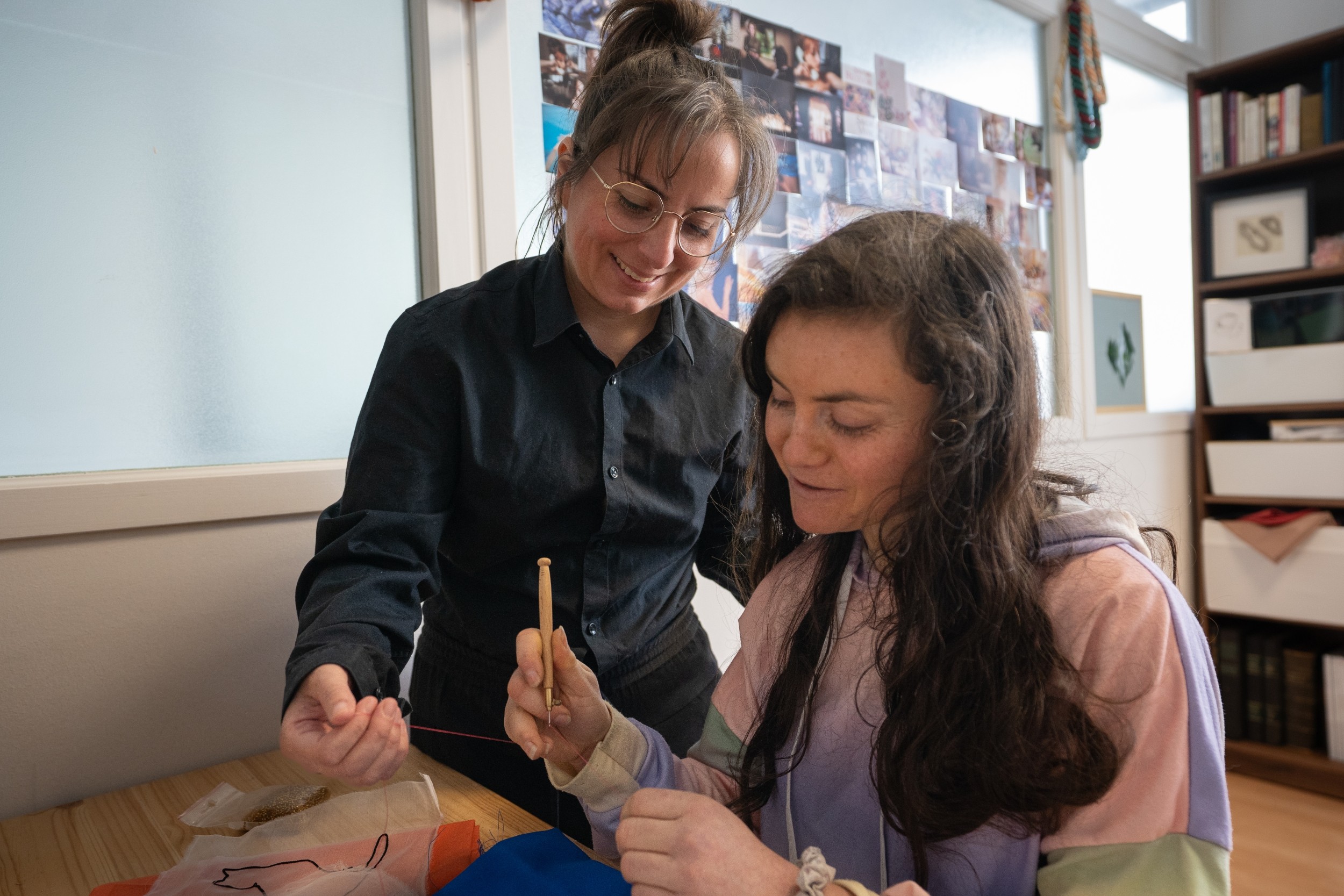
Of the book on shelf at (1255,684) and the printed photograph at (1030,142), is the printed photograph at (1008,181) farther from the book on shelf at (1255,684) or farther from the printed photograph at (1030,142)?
the book on shelf at (1255,684)

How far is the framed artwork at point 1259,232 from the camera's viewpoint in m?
2.67

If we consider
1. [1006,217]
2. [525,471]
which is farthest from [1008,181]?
[525,471]

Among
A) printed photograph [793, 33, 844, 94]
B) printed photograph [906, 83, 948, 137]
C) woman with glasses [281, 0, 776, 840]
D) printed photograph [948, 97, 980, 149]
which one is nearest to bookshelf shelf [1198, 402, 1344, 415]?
printed photograph [948, 97, 980, 149]

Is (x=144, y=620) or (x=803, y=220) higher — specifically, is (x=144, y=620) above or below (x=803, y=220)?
below

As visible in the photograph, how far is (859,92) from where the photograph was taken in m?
2.16

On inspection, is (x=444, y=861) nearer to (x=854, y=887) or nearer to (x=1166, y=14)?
(x=854, y=887)

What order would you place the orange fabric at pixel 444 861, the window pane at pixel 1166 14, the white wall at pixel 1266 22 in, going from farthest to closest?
the white wall at pixel 1266 22
the window pane at pixel 1166 14
the orange fabric at pixel 444 861

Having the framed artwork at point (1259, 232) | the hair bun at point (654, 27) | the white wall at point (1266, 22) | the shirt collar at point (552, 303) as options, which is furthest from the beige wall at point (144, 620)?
the white wall at point (1266, 22)

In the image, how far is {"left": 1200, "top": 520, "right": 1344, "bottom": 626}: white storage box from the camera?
2543mm

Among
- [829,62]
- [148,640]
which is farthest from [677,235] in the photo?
[829,62]

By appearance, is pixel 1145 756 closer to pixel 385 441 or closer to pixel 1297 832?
pixel 385 441

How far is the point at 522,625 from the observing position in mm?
1118

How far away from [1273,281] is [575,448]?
2595 millimetres

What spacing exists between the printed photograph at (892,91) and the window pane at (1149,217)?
874 mm
